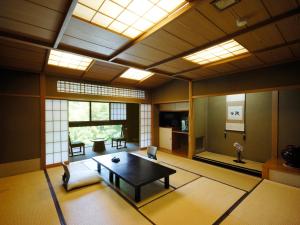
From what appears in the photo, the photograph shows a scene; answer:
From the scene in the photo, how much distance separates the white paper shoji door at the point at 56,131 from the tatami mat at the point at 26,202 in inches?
37.3

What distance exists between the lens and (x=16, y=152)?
12.7 ft

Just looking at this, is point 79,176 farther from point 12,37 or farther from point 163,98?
point 163,98

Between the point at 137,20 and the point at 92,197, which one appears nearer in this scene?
the point at 137,20

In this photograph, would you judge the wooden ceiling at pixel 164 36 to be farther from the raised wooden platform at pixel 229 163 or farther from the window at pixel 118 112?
the window at pixel 118 112

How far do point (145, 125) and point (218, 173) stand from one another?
3.57m

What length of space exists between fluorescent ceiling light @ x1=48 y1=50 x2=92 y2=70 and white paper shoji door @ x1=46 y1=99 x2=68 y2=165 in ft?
3.82

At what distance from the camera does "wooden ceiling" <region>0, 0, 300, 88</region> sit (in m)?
1.88

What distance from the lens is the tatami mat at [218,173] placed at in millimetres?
3307

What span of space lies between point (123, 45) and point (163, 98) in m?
3.50

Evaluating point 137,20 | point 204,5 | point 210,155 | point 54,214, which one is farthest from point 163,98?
point 54,214

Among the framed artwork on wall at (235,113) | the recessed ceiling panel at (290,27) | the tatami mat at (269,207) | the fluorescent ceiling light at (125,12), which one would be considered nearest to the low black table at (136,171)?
the tatami mat at (269,207)

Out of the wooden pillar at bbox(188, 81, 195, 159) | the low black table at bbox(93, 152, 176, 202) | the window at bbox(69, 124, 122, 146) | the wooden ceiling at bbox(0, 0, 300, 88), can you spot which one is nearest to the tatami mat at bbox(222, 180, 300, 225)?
the low black table at bbox(93, 152, 176, 202)

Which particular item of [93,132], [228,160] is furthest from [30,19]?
[93,132]

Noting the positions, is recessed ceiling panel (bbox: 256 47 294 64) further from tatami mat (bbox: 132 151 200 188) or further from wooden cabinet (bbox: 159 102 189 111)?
tatami mat (bbox: 132 151 200 188)
